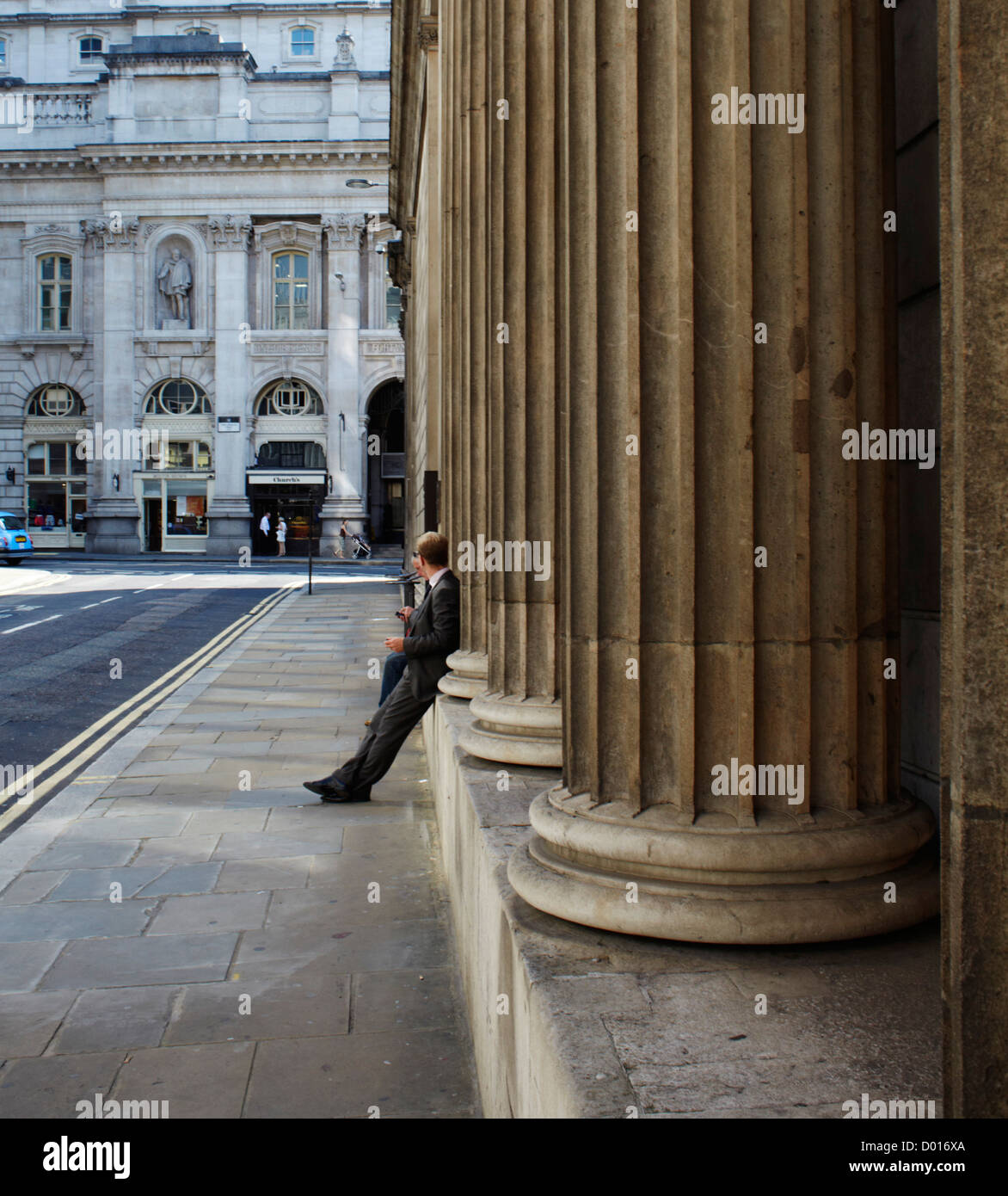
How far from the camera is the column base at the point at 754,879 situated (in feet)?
9.37

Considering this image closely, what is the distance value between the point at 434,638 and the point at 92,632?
13176 millimetres

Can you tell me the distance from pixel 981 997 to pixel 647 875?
1402mm

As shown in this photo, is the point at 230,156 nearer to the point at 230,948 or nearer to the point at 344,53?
the point at 344,53

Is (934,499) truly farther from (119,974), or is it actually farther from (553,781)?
(119,974)

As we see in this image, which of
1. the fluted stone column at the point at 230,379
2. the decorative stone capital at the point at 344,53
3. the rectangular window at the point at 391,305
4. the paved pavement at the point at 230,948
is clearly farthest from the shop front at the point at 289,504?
the paved pavement at the point at 230,948

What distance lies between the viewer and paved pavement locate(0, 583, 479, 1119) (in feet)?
12.4

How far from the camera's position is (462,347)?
7.41 m

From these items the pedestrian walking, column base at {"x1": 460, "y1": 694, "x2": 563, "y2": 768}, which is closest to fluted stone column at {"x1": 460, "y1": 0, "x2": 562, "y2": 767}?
column base at {"x1": 460, "y1": 694, "x2": 563, "y2": 768}

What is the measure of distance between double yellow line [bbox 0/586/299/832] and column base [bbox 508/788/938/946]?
546 cm

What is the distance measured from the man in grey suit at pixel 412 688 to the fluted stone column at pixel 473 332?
0.35 metres

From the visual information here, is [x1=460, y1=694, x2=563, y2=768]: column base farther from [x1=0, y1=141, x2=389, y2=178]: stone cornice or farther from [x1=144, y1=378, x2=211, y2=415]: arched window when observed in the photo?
[x1=0, y1=141, x2=389, y2=178]: stone cornice

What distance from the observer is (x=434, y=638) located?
7.70 metres

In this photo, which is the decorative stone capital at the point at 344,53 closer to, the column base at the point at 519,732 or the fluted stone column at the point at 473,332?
the fluted stone column at the point at 473,332

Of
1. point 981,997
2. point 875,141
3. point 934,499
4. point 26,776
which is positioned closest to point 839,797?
point 934,499
